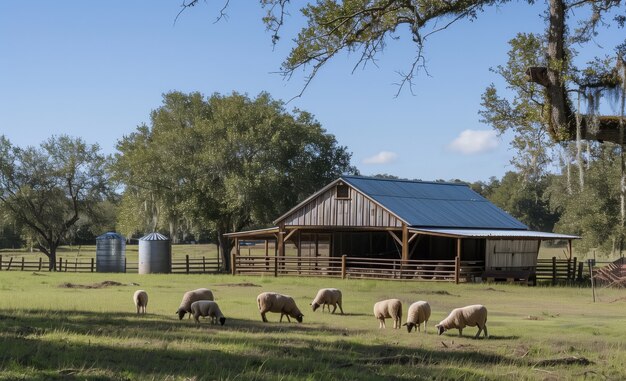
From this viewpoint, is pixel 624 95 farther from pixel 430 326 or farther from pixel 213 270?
pixel 213 270

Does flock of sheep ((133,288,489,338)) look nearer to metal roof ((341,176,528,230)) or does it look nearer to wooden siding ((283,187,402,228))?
metal roof ((341,176,528,230))

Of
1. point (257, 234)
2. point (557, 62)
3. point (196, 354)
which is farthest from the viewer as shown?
point (257, 234)

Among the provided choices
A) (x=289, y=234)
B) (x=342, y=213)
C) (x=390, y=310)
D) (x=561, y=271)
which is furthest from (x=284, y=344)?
(x=561, y=271)

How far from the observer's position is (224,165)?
5009 centimetres

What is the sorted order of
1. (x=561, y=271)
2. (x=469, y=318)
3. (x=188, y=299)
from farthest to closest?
(x=561, y=271), (x=188, y=299), (x=469, y=318)

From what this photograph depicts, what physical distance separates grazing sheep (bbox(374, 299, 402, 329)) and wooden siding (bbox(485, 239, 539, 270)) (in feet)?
68.3

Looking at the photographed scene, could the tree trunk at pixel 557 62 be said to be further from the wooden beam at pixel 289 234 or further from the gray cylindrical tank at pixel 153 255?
the gray cylindrical tank at pixel 153 255

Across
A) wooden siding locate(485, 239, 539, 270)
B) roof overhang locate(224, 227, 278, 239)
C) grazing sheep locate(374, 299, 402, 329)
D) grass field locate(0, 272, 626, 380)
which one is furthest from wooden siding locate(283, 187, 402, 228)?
grazing sheep locate(374, 299, 402, 329)

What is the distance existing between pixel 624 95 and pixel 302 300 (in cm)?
1576

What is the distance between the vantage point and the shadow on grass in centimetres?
988

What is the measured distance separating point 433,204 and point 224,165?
1345 centimetres

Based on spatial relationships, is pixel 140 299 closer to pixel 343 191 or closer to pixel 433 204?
pixel 343 191

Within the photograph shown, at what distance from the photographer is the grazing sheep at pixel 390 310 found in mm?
17156

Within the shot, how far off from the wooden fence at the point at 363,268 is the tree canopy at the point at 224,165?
257 inches
